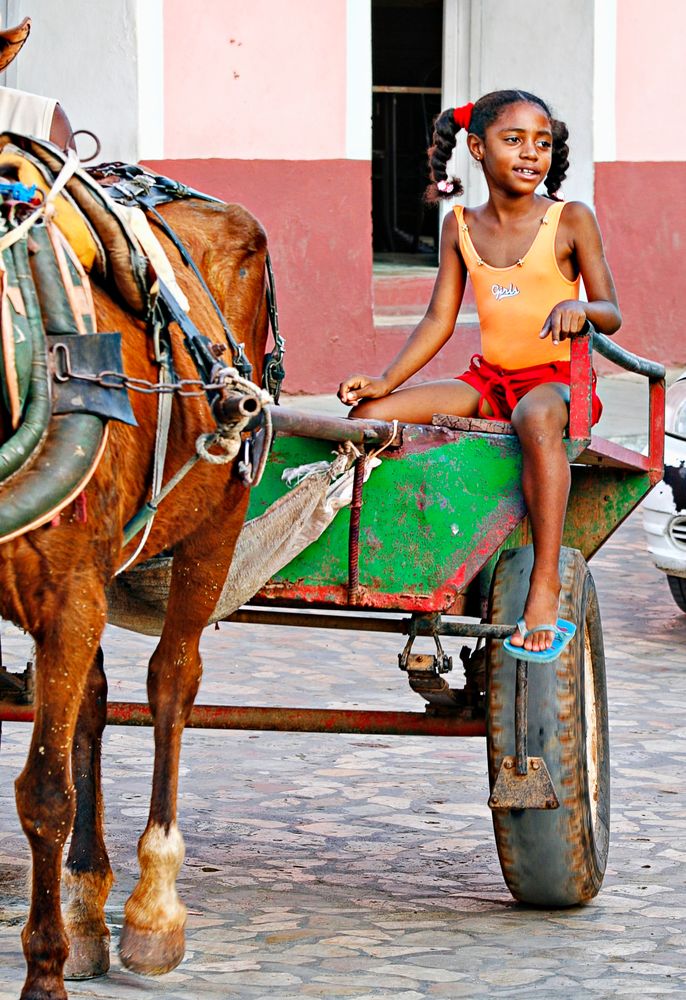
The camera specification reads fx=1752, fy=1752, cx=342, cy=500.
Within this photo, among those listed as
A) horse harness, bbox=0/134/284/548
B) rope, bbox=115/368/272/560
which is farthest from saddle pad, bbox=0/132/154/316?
rope, bbox=115/368/272/560

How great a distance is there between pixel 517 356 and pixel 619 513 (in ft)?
1.86

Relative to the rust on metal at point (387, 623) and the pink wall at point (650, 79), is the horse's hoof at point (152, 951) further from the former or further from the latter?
the pink wall at point (650, 79)

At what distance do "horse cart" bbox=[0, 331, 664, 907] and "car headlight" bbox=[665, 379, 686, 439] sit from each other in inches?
124

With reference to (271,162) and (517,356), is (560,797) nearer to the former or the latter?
(517,356)

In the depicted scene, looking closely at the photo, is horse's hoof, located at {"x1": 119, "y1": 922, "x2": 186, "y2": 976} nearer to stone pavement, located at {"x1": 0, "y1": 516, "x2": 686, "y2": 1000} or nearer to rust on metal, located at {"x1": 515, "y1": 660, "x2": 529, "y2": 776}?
stone pavement, located at {"x1": 0, "y1": 516, "x2": 686, "y2": 1000}

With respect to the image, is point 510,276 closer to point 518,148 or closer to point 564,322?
point 518,148

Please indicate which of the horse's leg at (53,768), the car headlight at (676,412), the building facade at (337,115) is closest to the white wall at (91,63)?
the building facade at (337,115)

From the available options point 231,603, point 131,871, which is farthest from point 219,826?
point 231,603

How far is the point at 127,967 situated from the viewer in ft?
13.1

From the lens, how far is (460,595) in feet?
15.6

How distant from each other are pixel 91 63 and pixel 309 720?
7.96 meters

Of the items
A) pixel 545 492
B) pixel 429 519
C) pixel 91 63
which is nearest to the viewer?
pixel 545 492

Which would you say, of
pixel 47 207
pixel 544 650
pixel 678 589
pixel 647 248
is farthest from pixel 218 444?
pixel 647 248

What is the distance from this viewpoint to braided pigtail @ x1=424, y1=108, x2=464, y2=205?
527 cm
